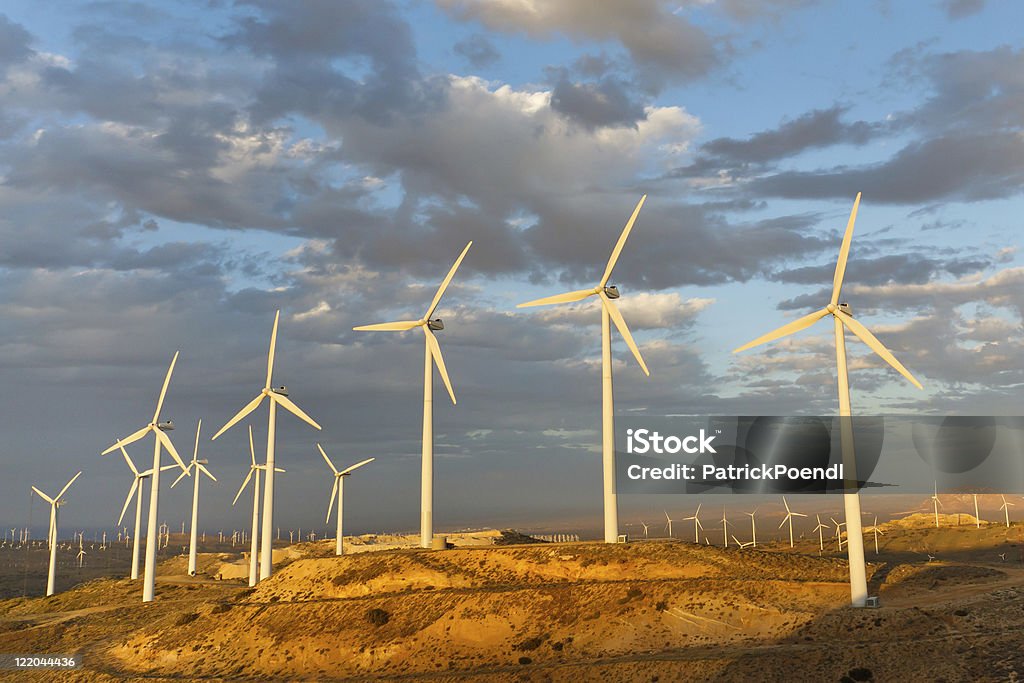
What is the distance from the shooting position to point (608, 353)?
4099 inches

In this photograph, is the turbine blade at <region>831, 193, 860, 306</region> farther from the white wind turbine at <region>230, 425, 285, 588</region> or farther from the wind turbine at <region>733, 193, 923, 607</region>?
the white wind turbine at <region>230, 425, 285, 588</region>

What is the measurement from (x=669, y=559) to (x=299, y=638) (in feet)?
135

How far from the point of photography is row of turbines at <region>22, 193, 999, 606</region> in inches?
3265

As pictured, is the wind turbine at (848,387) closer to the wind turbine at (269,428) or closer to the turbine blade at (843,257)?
the turbine blade at (843,257)

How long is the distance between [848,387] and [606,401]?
90.4 feet

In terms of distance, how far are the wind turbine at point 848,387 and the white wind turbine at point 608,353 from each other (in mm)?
17843

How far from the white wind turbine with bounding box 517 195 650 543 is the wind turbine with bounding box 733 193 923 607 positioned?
17843 mm

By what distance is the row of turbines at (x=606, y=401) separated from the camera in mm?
82938

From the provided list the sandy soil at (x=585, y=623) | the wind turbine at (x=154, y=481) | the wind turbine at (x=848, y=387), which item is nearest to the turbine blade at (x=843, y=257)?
the wind turbine at (x=848, y=387)

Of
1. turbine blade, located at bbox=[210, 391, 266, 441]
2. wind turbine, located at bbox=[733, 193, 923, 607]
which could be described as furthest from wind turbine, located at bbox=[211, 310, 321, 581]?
wind turbine, located at bbox=[733, 193, 923, 607]

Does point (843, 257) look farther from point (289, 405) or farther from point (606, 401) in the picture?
point (289, 405)

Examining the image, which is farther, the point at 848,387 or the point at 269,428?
the point at 269,428

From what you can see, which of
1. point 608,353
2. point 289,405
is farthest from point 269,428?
point 608,353

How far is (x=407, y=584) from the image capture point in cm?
10175
